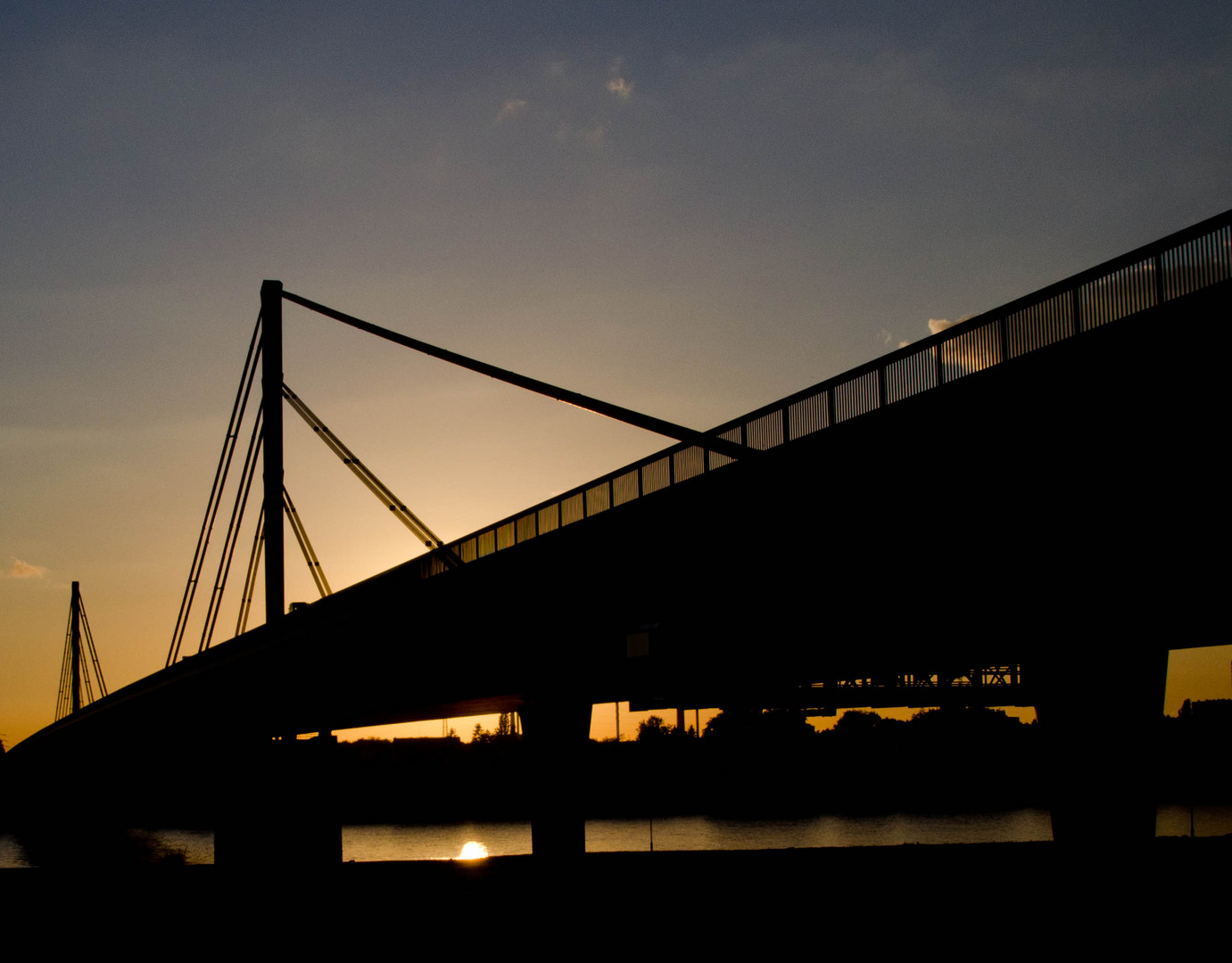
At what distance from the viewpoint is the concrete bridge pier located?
30875mm

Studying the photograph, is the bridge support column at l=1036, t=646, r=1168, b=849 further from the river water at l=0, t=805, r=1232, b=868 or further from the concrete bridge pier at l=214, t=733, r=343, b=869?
the river water at l=0, t=805, r=1232, b=868

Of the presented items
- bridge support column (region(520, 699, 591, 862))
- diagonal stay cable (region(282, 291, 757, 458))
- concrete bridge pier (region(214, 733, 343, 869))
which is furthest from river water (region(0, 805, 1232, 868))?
diagonal stay cable (region(282, 291, 757, 458))

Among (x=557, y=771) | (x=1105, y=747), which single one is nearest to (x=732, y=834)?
(x=557, y=771)

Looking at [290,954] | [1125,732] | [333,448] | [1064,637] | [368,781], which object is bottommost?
[368,781]

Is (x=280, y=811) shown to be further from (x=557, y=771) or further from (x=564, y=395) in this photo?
(x=564, y=395)

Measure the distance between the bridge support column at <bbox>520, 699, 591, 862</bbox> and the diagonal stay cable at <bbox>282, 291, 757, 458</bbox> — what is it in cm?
1210

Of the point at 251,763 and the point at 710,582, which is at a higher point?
the point at 710,582

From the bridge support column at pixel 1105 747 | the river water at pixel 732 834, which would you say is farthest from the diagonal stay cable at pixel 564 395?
the river water at pixel 732 834

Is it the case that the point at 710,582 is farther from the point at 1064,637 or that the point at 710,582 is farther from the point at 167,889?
the point at 167,889

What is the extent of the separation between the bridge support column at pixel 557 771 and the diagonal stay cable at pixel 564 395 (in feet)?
39.7

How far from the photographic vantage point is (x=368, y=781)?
130 meters

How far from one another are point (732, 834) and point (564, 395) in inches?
2610

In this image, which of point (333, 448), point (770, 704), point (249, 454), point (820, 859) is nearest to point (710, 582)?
point (820, 859)

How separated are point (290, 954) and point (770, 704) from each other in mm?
39255
